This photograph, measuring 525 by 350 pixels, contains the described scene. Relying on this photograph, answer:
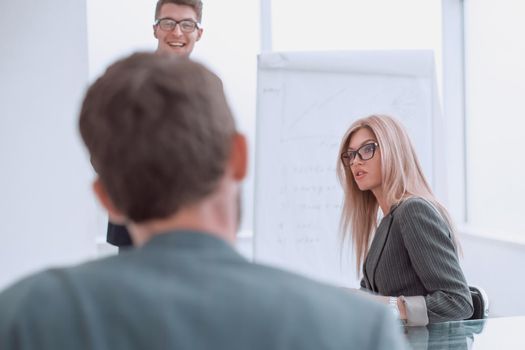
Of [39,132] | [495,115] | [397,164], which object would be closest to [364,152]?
[397,164]

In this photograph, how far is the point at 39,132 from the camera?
3629 mm

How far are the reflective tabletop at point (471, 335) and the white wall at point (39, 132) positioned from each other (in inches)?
94.2

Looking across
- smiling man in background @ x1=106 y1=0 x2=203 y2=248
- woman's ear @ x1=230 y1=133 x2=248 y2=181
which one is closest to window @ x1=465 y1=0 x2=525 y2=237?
smiling man in background @ x1=106 y1=0 x2=203 y2=248

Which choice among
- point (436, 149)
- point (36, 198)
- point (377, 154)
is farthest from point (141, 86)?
point (36, 198)

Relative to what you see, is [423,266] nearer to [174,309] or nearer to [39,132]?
[174,309]

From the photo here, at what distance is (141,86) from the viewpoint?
A: 0.57m

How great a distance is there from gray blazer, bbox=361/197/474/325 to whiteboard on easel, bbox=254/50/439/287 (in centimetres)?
88

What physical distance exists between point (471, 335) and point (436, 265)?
277mm

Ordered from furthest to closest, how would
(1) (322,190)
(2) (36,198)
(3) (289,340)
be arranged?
(2) (36,198) < (1) (322,190) < (3) (289,340)

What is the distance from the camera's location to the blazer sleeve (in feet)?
6.24

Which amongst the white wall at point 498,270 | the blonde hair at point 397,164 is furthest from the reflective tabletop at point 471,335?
the white wall at point 498,270

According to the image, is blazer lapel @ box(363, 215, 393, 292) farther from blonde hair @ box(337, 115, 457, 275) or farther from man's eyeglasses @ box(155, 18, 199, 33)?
man's eyeglasses @ box(155, 18, 199, 33)

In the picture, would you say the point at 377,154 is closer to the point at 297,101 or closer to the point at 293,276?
the point at 297,101

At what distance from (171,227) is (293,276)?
11 centimetres
